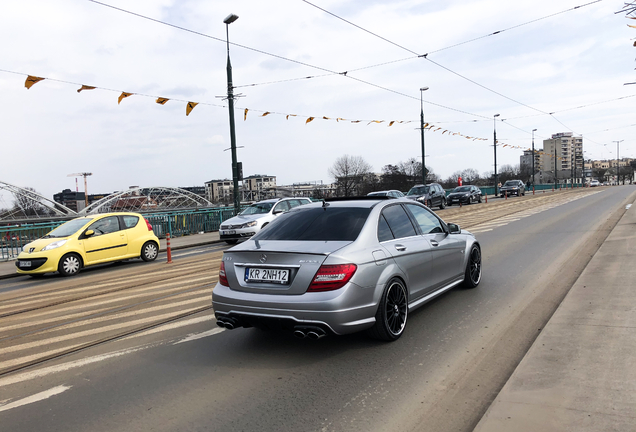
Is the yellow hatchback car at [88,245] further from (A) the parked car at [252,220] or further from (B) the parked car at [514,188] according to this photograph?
(B) the parked car at [514,188]

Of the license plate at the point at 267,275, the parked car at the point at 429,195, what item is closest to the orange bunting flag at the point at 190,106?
the license plate at the point at 267,275

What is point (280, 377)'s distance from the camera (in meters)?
4.04

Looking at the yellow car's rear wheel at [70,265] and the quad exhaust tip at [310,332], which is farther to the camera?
the yellow car's rear wheel at [70,265]

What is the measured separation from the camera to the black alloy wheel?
7.03 meters

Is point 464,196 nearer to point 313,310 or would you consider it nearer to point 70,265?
point 70,265

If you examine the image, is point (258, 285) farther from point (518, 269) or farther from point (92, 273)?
point (92, 273)

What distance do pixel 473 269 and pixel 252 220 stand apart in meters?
11.0

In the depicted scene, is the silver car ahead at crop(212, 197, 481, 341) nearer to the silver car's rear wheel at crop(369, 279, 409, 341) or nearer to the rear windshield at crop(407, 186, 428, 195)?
the silver car's rear wheel at crop(369, 279, 409, 341)

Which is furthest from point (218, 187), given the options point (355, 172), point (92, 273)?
point (92, 273)

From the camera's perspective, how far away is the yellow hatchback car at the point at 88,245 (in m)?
11.9

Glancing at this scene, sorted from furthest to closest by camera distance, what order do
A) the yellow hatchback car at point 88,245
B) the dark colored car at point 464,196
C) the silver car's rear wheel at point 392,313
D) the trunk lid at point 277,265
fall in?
the dark colored car at point 464,196 < the yellow hatchback car at point 88,245 < the silver car's rear wheel at point 392,313 < the trunk lid at point 277,265

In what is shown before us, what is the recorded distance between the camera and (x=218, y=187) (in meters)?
192

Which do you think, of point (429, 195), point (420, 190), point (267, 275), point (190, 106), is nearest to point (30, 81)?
point (190, 106)

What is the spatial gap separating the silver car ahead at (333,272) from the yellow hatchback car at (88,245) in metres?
8.77
